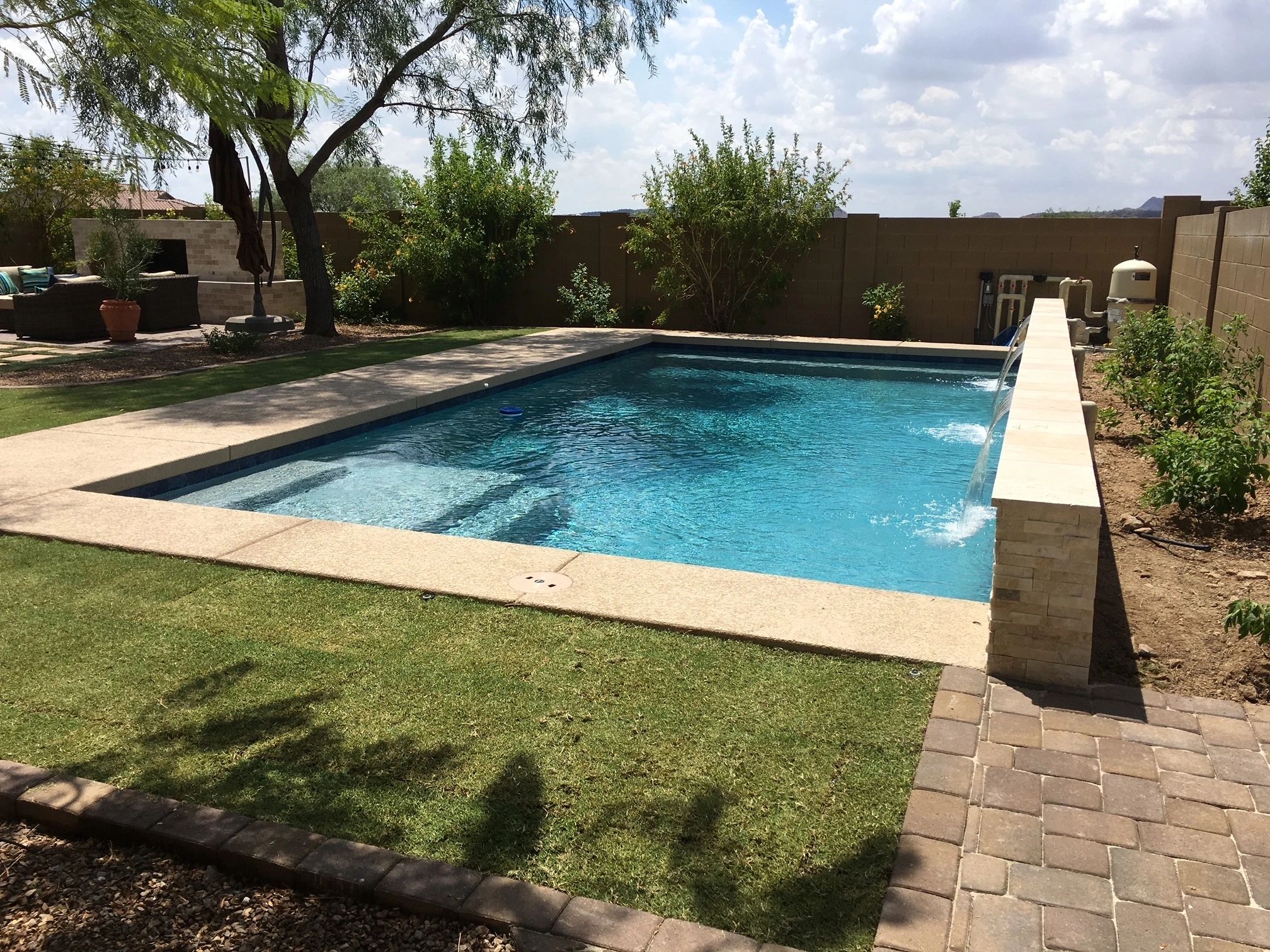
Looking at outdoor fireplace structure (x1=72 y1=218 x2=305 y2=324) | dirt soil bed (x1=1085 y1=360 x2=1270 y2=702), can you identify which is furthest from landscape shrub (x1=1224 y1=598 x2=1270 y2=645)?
outdoor fireplace structure (x1=72 y1=218 x2=305 y2=324)

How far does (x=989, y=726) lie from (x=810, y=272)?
14.1 meters

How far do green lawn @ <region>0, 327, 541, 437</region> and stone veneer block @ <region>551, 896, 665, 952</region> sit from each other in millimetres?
7685

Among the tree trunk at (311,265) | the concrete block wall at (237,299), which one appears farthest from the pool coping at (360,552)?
the concrete block wall at (237,299)

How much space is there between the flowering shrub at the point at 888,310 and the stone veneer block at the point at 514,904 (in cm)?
1468

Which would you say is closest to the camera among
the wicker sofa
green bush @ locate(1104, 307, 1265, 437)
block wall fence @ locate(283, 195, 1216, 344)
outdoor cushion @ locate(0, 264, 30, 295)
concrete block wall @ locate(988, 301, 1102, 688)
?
concrete block wall @ locate(988, 301, 1102, 688)

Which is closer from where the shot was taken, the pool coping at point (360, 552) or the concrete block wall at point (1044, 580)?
the concrete block wall at point (1044, 580)

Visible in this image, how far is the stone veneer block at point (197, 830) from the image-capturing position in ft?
9.64

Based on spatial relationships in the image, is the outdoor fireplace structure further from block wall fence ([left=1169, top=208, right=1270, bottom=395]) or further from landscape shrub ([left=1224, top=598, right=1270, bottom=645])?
landscape shrub ([left=1224, top=598, right=1270, bottom=645])

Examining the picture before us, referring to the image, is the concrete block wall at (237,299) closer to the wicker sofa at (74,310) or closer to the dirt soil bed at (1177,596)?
the wicker sofa at (74,310)

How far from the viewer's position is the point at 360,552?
542 centimetres

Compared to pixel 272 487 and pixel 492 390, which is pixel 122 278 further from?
pixel 272 487

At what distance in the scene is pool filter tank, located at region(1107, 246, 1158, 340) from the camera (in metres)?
14.1

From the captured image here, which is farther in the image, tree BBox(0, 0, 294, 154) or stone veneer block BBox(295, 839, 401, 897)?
tree BBox(0, 0, 294, 154)

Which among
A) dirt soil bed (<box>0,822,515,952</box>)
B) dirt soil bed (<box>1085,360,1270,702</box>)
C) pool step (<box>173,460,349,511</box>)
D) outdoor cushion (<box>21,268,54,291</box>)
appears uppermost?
outdoor cushion (<box>21,268,54,291</box>)
